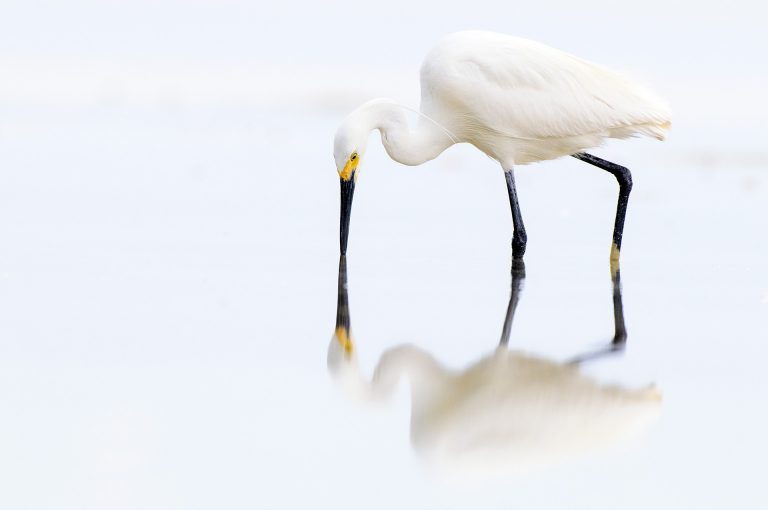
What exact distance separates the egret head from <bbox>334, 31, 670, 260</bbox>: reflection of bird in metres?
0.15

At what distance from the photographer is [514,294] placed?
720 centimetres

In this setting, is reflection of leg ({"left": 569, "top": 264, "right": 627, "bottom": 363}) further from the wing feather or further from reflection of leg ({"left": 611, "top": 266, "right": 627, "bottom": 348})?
the wing feather

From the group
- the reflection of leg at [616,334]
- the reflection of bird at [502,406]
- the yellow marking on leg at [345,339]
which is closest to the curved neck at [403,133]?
the reflection of leg at [616,334]

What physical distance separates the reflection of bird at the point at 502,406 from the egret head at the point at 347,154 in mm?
1946

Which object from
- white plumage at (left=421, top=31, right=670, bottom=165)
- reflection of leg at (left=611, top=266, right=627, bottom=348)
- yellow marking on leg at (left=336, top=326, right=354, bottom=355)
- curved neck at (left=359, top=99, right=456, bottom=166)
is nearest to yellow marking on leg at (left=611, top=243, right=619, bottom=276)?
reflection of leg at (left=611, top=266, right=627, bottom=348)

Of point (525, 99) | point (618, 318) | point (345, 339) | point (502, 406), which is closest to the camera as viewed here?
point (502, 406)

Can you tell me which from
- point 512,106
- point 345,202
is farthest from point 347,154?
point 512,106

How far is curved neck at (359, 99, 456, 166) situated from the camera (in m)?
8.09

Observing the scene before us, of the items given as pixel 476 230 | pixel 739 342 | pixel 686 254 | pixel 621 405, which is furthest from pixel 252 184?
pixel 621 405

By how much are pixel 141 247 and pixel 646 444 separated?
161 inches

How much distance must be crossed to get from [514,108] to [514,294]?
5.03 ft

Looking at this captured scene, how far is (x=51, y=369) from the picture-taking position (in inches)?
215

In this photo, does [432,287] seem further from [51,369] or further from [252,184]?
[252,184]

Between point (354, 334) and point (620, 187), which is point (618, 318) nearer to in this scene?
point (354, 334)
